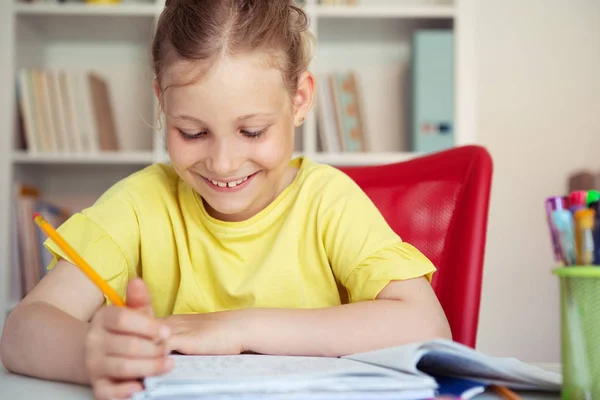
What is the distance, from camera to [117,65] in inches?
102

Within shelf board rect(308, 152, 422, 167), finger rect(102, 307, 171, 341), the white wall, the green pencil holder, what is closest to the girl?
finger rect(102, 307, 171, 341)

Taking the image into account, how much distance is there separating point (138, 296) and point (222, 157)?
411 millimetres

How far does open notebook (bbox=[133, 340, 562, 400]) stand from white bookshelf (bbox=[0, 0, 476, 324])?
170 centimetres

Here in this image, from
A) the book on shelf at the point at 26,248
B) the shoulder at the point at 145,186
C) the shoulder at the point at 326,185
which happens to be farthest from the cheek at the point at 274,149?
the book on shelf at the point at 26,248

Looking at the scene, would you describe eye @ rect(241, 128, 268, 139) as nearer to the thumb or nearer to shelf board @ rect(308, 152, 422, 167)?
the thumb

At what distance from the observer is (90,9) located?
2354 millimetres

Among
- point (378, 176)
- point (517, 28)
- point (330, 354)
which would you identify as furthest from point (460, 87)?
point (330, 354)

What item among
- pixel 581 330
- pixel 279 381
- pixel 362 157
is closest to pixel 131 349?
pixel 279 381

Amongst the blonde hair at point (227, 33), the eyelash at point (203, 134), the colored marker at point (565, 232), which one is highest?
the blonde hair at point (227, 33)

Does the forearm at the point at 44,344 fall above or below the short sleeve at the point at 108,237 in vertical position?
below

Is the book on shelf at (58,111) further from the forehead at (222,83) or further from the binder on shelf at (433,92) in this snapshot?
the forehead at (222,83)

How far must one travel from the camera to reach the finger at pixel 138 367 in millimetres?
563

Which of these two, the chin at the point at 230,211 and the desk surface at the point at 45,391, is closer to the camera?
the desk surface at the point at 45,391

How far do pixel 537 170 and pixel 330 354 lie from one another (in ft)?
6.38
